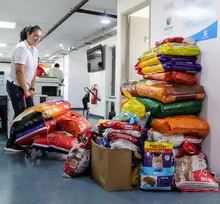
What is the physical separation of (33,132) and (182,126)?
65.7 inches

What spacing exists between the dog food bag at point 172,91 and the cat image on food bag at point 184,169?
53 centimetres

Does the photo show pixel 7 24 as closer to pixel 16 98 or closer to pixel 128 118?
pixel 16 98

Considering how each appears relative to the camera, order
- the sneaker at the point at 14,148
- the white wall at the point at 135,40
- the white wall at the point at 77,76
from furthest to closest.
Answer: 1. the white wall at the point at 77,76
2. the white wall at the point at 135,40
3. the sneaker at the point at 14,148

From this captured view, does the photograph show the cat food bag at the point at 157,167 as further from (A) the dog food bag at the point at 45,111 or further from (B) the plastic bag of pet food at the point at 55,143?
(A) the dog food bag at the point at 45,111

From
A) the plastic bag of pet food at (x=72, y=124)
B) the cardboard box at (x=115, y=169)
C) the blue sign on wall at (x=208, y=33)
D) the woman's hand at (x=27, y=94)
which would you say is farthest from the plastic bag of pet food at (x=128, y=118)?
the woman's hand at (x=27, y=94)

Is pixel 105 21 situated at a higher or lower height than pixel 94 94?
higher

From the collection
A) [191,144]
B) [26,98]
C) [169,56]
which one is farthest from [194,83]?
[26,98]

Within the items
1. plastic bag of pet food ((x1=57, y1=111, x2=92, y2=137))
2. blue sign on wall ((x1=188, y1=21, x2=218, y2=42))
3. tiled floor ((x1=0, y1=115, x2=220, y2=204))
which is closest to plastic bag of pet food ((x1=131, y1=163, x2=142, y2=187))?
tiled floor ((x1=0, y1=115, x2=220, y2=204))

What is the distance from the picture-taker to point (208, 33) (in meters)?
2.53

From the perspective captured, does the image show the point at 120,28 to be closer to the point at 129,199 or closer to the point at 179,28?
the point at 179,28

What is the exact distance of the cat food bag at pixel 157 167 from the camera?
85.0 inches

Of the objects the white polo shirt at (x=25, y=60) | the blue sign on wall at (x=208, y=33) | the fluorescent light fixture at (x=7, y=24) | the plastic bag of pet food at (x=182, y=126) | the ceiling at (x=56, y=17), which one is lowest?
the plastic bag of pet food at (x=182, y=126)

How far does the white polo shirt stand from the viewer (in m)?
3.14

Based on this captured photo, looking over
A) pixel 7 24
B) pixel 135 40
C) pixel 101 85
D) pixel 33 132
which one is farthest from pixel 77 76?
pixel 33 132
